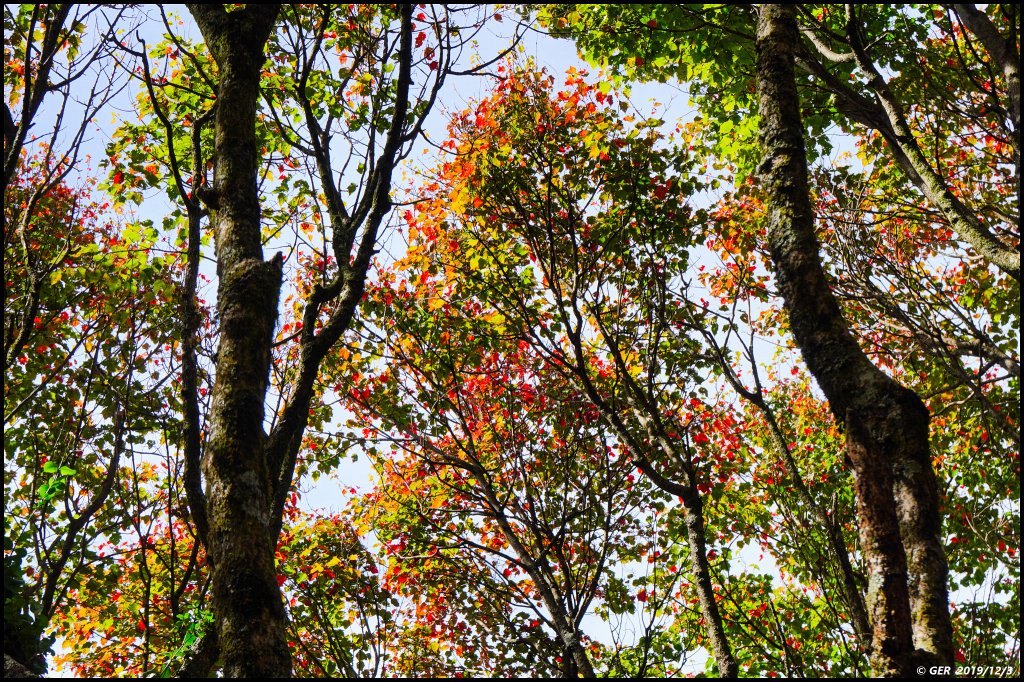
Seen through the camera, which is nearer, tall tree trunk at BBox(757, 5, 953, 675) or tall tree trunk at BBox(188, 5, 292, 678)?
tall tree trunk at BBox(757, 5, 953, 675)

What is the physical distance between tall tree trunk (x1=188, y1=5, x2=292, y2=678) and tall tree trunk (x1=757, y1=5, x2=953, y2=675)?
2.60 m

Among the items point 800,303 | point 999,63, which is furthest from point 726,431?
point 800,303

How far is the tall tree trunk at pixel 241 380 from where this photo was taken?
3059 millimetres

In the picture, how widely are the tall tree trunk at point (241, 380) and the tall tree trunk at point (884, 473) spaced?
8.53ft

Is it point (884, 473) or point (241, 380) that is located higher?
point (241, 380)

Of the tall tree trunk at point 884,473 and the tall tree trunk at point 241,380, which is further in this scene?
the tall tree trunk at point 241,380

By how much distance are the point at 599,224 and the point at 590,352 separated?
218cm

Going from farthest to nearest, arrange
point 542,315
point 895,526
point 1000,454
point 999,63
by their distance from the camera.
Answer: point 1000,454, point 542,315, point 999,63, point 895,526

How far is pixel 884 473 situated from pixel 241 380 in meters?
3.18

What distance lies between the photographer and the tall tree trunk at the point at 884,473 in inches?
106

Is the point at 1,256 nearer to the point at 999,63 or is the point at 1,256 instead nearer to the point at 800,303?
the point at 800,303

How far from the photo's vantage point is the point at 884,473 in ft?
9.45

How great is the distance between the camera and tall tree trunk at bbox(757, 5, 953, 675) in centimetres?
270

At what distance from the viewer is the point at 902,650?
8.64 ft
